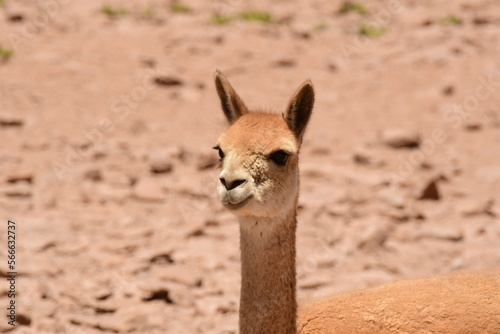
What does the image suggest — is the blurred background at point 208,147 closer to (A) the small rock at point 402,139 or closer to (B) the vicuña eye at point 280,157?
(A) the small rock at point 402,139

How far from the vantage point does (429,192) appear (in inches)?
389

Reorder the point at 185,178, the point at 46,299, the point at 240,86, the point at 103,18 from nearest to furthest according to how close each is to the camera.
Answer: the point at 46,299
the point at 185,178
the point at 240,86
the point at 103,18

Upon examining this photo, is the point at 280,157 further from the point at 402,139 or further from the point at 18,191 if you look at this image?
the point at 402,139

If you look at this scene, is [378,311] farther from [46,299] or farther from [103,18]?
[103,18]

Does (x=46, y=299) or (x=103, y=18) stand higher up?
(x=103, y=18)

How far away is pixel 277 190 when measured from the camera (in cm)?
486

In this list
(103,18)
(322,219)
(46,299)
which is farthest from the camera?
(103,18)

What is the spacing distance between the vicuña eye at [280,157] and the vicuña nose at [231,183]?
A: 27 cm

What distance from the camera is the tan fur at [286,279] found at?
4805 mm

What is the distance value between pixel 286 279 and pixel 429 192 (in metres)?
5.34

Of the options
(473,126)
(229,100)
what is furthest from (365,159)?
(229,100)

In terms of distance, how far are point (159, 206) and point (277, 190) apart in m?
4.92

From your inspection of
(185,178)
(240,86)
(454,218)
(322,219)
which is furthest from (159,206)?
(240,86)

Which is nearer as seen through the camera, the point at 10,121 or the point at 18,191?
the point at 18,191
